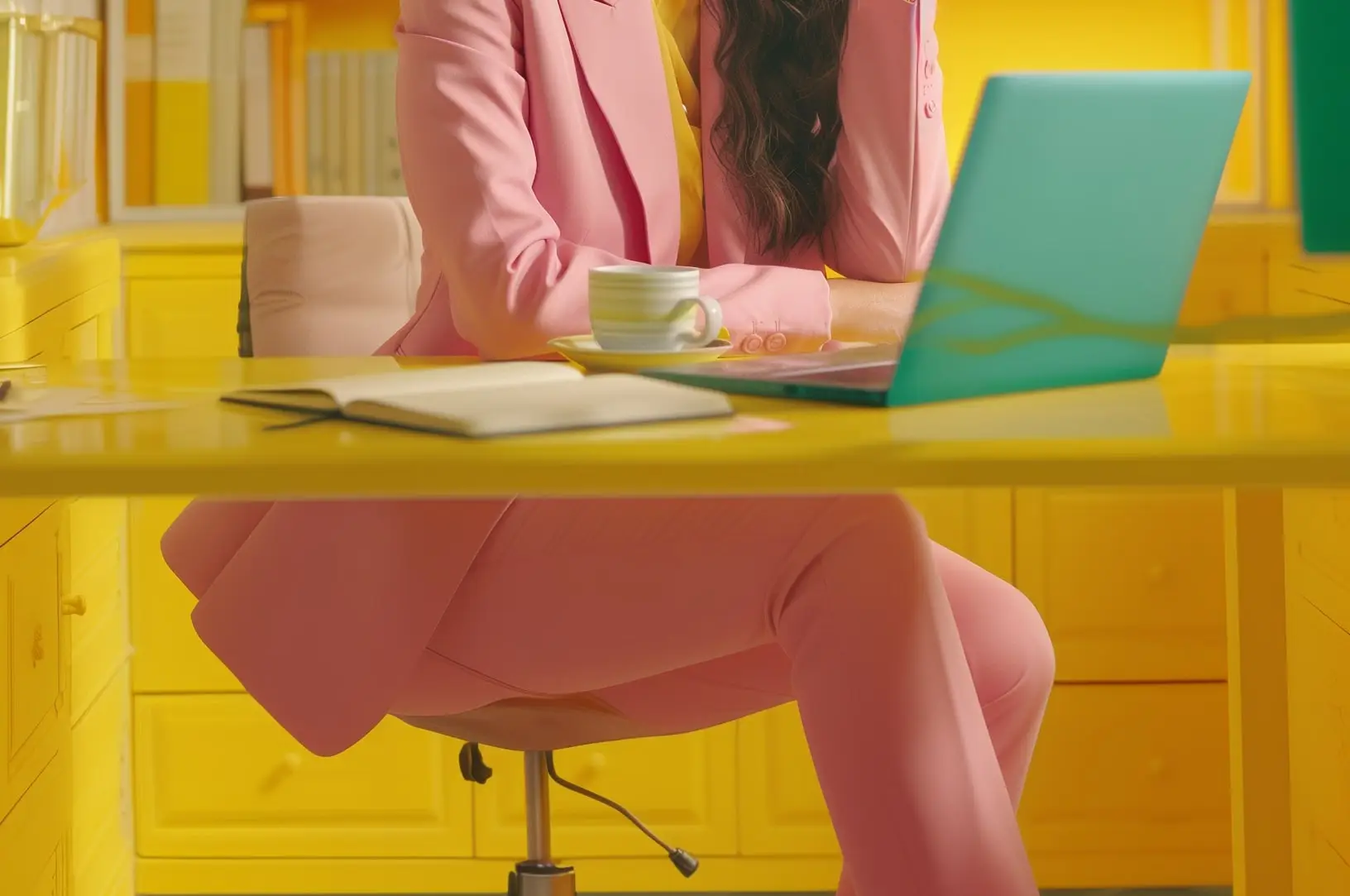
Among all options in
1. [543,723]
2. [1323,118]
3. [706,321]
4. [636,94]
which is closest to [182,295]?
[636,94]

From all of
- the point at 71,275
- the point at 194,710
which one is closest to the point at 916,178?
the point at 71,275

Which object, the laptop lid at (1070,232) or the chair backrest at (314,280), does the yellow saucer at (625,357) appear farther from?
the chair backrest at (314,280)

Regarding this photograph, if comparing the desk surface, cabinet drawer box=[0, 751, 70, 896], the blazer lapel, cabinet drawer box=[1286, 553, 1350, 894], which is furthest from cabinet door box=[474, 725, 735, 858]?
the desk surface

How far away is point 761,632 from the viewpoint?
1.14 metres

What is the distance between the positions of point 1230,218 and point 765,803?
115 cm

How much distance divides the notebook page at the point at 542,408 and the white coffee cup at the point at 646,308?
0.19 metres

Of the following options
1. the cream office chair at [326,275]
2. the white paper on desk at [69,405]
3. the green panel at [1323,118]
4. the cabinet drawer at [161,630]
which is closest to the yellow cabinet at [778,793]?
the cream office chair at [326,275]

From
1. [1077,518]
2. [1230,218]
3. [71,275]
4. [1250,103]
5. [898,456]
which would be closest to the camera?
[898,456]

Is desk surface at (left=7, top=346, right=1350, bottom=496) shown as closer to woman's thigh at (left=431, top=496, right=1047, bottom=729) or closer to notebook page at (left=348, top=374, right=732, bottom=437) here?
notebook page at (left=348, top=374, right=732, bottom=437)

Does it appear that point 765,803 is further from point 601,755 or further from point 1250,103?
point 1250,103

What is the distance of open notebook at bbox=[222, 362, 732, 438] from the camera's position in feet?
2.84

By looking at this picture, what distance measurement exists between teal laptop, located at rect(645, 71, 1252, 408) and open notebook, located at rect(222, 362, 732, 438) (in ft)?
0.30

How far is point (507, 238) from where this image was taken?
137 centimetres

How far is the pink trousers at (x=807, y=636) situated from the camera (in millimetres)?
1035
